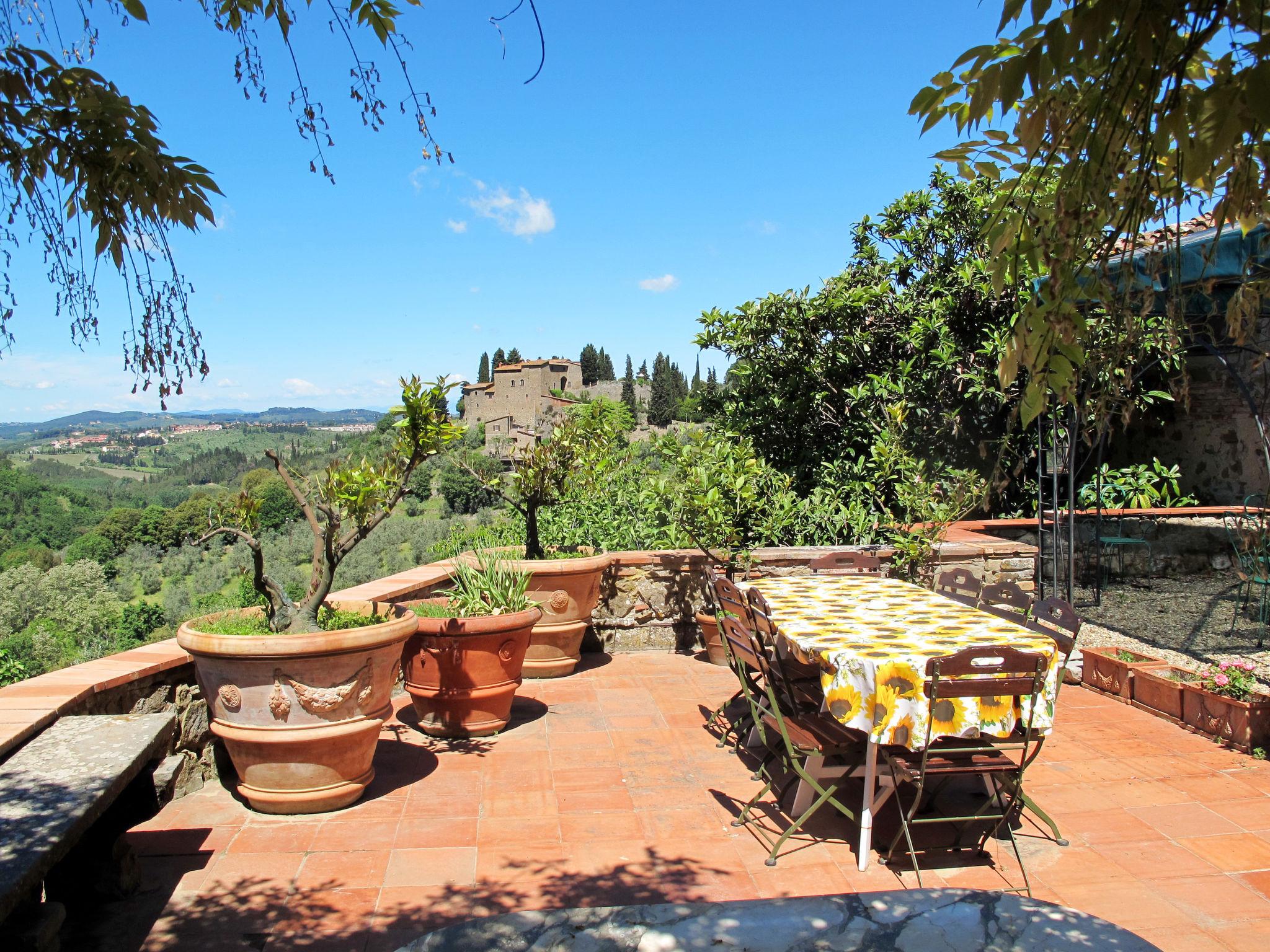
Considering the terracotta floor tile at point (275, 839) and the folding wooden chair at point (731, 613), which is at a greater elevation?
the folding wooden chair at point (731, 613)

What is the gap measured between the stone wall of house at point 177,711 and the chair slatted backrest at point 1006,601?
11.8ft

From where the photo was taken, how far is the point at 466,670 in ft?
13.8

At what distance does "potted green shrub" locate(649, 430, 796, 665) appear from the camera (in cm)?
581


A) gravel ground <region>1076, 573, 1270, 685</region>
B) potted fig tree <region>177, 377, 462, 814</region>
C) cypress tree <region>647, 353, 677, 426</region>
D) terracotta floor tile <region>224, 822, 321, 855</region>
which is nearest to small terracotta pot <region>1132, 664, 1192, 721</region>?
gravel ground <region>1076, 573, 1270, 685</region>

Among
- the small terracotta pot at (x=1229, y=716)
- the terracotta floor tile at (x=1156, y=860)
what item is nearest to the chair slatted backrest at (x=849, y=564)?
the small terracotta pot at (x=1229, y=716)

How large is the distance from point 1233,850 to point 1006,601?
150 cm

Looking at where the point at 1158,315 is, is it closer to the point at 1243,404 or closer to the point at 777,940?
the point at 1243,404

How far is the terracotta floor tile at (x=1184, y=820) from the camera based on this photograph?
3.27 metres

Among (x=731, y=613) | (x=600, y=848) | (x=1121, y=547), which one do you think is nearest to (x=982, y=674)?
(x=600, y=848)

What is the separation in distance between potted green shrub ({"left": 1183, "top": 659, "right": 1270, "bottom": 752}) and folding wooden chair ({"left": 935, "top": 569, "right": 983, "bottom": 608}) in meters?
1.18

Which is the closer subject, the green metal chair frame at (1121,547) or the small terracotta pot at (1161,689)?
the small terracotta pot at (1161,689)

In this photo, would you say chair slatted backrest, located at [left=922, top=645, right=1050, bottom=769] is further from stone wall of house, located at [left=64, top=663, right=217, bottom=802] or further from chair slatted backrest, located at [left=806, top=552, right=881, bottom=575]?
stone wall of house, located at [left=64, top=663, right=217, bottom=802]

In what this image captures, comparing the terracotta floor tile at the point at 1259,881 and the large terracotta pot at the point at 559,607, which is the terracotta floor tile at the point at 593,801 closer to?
the large terracotta pot at the point at 559,607

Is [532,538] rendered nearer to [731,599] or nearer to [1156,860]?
[731,599]
